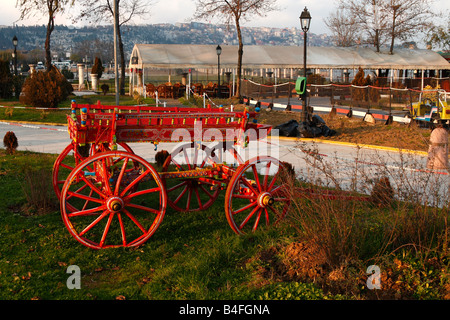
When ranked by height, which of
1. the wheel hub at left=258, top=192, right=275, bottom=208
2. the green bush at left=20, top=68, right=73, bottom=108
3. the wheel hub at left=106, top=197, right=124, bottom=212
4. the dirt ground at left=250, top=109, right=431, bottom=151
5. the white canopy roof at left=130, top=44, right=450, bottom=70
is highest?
the white canopy roof at left=130, top=44, right=450, bottom=70

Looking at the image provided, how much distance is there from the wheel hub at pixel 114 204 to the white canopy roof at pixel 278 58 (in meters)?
32.7

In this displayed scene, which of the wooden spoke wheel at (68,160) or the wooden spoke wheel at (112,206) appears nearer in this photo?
the wooden spoke wheel at (112,206)

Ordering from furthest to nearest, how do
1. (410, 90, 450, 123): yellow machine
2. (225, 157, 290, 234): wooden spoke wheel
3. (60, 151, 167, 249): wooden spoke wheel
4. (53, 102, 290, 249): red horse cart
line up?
(410, 90, 450, 123): yellow machine → (225, 157, 290, 234): wooden spoke wheel → (53, 102, 290, 249): red horse cart → (60, 151, 167, 249): wooden spoke wheel

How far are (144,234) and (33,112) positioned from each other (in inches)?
793

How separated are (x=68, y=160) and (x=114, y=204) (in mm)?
5832

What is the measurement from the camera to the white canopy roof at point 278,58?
39.4m

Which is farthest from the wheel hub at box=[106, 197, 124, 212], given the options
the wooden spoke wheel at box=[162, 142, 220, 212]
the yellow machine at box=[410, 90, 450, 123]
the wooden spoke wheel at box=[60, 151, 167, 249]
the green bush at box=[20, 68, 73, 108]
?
the green bush at box=[20, 68, 73, 108]

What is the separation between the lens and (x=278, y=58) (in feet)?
141

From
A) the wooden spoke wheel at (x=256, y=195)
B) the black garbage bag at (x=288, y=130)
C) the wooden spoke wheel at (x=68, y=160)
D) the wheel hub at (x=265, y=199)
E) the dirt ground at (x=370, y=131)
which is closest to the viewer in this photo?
the wooden spoke wheel at (x=256, y=195)

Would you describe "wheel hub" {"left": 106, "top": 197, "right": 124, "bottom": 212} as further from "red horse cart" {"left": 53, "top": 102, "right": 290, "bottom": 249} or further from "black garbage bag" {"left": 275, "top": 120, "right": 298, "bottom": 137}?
"black garbage bag" {"left": 275, "top": 120, "right": 298, "bottom": 137}

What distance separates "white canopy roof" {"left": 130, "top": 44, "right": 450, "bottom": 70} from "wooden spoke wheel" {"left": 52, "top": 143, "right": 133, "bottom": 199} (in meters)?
28.2

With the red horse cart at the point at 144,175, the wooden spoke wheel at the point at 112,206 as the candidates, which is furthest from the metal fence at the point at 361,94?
the wooden spoke wheel at the point at 112,206

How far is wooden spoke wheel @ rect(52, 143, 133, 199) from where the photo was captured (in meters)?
7.70

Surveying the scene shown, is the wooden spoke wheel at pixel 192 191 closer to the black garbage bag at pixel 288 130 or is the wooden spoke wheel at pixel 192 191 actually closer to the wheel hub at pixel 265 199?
the wheel hub at pixel 265 199
